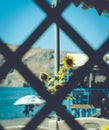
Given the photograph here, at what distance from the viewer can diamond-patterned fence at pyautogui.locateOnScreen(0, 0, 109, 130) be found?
160 centimetres

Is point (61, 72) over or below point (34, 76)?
below

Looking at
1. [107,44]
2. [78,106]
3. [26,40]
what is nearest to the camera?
[26,40]

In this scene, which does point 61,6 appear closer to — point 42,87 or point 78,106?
point 42,87

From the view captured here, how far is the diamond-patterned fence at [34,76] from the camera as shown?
5.26 feet

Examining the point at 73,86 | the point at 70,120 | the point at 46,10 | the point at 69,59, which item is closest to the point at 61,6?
the point at 46,10

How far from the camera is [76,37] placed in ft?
5.62

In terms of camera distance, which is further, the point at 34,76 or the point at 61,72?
the point at 61,72

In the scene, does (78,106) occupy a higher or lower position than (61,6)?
lower

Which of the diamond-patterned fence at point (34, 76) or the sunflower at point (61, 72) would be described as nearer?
the diamond-patterned fence at point (34, 76)

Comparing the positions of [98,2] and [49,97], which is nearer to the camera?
[49,97]

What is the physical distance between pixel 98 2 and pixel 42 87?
48cm

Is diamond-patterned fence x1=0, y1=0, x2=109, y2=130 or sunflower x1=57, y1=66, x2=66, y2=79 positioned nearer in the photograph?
diamond-patterned fence x1=0, y1=0, x2=109, y2=130

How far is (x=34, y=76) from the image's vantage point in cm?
164

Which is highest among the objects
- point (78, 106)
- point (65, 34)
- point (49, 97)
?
point (65, 34)
